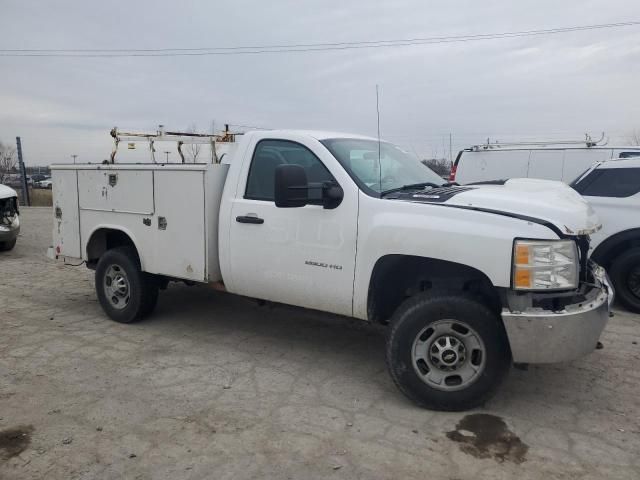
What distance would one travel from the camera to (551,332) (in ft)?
11.0

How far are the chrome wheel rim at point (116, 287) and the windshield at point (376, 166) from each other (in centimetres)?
275

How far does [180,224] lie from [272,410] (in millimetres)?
2070

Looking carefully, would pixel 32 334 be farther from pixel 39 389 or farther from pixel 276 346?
pixel 276 346

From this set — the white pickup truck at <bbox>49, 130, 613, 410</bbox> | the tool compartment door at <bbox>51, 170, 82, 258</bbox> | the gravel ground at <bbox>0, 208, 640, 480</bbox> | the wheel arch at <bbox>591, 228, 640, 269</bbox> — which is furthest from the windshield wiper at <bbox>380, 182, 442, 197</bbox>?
the tool compartment door at <bbox>51, 170, 82, 258</bbox>

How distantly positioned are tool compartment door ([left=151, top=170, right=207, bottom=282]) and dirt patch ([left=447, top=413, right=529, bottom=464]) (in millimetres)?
2585

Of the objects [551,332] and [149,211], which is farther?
[149,211]

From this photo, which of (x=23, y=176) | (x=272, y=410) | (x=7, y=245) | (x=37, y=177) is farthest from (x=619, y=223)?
(x=37, y=177)

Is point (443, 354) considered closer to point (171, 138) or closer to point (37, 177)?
point (171, 138)

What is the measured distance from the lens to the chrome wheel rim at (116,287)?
5.69 meters

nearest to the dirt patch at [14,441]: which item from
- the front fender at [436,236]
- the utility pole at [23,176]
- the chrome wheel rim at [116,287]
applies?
the chrome wheel rim at [116,287]

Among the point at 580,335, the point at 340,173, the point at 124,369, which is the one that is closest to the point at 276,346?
the point at 124,369

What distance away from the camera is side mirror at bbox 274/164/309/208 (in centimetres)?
394

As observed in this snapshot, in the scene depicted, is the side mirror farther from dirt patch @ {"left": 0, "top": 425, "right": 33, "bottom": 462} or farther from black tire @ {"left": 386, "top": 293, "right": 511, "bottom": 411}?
dirt patch @ {"left": 0, "top": 425, "right": 33, "bottom": 462}

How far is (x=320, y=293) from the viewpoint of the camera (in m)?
4.26
